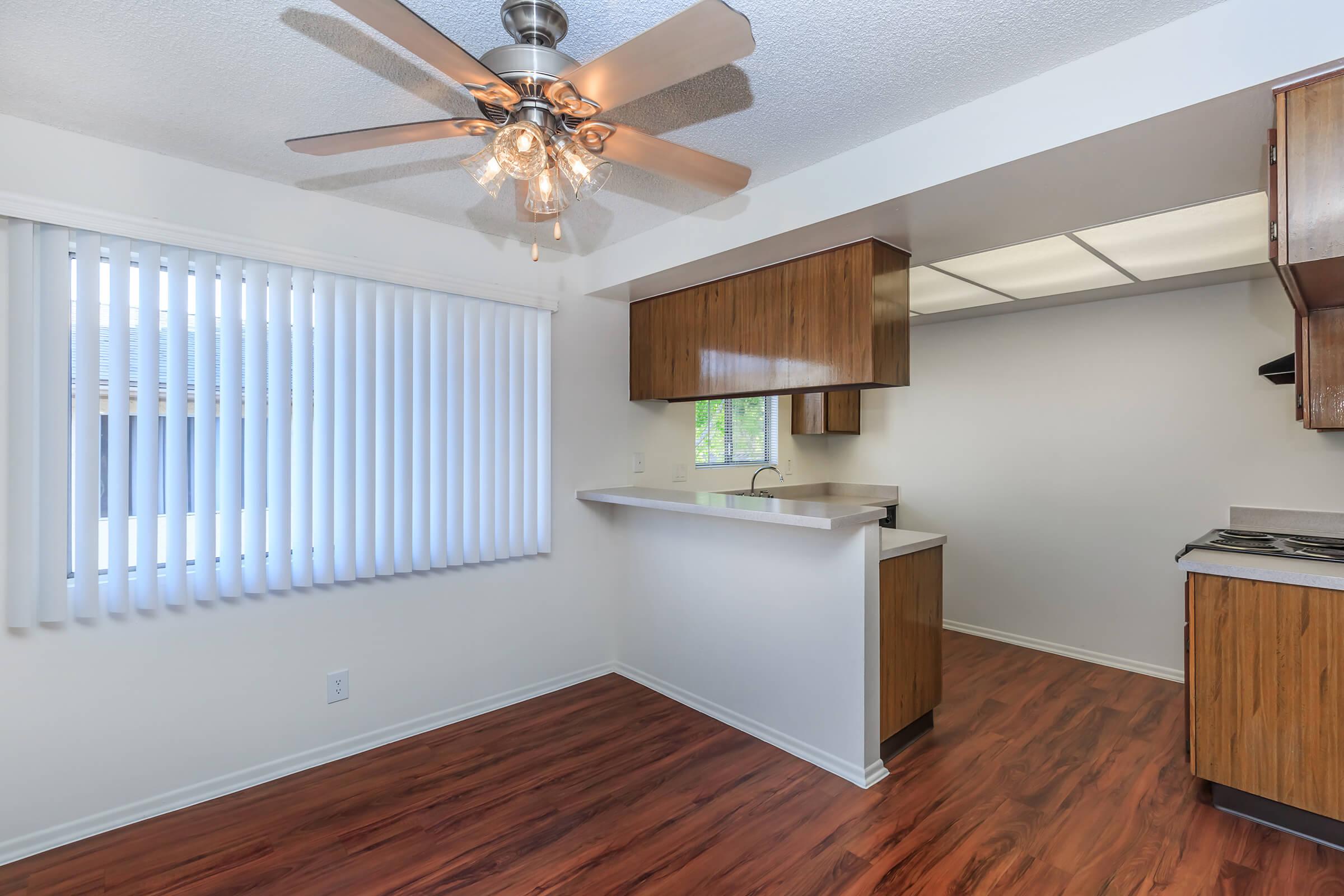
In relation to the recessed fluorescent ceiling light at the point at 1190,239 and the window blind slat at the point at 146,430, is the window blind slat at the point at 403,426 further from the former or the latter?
the recessed fluorescent ceiling light at the point at 1190,239

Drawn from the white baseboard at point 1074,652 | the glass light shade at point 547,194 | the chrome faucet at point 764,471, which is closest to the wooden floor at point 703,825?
the white baseboard at point 1074,652

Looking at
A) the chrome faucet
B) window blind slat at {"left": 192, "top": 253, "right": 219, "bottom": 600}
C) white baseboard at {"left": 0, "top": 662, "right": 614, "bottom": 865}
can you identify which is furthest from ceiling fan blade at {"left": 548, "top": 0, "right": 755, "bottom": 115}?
the chrome faucet

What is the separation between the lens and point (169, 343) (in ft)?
7.65

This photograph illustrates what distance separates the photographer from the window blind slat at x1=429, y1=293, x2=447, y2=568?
2986mm

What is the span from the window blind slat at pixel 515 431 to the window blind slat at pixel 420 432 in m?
0.42

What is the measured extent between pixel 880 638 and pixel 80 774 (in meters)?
2.94

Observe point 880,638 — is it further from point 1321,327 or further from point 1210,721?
point 1321,327

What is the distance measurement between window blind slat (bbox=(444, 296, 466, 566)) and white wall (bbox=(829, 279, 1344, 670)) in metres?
3.22

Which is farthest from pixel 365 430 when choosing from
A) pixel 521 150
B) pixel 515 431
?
pixel 521 150

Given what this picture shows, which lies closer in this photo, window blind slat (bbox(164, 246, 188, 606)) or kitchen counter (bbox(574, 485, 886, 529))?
window blind slat (bbox(164, 246, 188, 606))

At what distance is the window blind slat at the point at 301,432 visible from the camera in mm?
2617

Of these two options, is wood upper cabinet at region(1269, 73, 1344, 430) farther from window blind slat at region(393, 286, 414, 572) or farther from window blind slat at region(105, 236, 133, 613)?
window blind slat at region(105, 236, 133, 613)

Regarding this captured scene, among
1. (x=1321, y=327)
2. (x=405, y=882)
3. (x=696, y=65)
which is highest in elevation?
(x=696, y=65)

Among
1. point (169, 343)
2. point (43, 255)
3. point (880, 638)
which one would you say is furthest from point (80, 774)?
point (880, 638)
